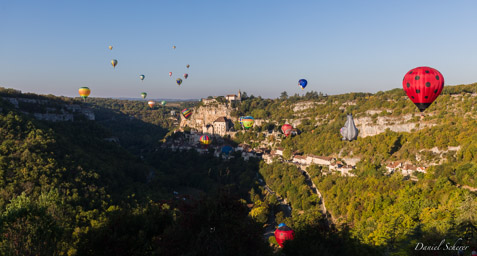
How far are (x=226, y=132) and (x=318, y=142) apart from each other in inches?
1172

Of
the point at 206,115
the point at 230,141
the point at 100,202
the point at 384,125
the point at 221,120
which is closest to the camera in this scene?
the point at 100,202

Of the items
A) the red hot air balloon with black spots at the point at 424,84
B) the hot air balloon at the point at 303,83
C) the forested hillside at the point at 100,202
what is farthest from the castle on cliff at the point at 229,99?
the red hot air balloon with black spots at the point at 424,84

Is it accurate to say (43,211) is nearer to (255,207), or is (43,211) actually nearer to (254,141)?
(255,207)

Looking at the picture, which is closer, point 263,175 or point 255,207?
point 255,207

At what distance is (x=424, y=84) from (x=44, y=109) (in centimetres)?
5466

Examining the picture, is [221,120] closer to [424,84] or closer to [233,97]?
[233,97]

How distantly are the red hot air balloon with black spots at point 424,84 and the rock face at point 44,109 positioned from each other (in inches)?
2048

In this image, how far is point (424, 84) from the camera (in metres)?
21.4

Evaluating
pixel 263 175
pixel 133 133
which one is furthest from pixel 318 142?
pixel 133 133

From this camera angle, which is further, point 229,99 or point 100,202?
point 229,99

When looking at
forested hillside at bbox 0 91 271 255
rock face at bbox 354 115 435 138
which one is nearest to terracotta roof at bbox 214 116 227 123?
forested hillside at bbox 0 91 271 255

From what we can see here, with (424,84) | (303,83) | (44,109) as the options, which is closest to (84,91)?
(44,109)

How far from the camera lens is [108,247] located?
34.6ft

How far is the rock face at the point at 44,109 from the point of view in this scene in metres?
45.3
